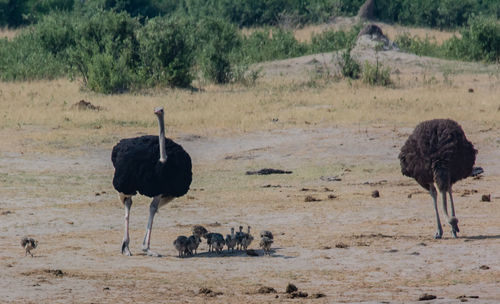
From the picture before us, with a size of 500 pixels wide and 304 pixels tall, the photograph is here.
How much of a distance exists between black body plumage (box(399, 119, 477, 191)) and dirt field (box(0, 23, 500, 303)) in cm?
75

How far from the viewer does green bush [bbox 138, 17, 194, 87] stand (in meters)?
31.0

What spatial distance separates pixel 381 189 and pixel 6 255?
7314 millimetres

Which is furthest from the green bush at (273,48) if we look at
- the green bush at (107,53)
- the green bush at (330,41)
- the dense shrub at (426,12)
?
the dense shrub at (426,12)

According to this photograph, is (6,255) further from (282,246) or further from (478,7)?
(478,7)

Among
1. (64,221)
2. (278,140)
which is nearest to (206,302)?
(64,221)

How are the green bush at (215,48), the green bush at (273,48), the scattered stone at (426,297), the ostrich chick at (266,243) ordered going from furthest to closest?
the green bush at (273,48) → the green bush at (215,48) → the ostrich chick at (266,243) → the scattered stone at (426,297)

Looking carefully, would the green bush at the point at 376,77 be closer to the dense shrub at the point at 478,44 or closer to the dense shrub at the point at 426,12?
the dense shrub at the point at 478,44

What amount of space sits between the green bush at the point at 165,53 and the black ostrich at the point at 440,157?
19.2 metres

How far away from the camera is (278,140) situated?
22094mm

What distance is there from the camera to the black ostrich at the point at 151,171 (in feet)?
36.8

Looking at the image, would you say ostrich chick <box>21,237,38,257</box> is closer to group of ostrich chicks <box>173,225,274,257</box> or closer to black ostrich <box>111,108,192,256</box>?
black ostrich <box>111,108,192,256</box>

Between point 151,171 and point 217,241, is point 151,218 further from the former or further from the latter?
point 217,241

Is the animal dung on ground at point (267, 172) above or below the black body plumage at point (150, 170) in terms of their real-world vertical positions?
above

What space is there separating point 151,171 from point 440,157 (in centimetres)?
351
